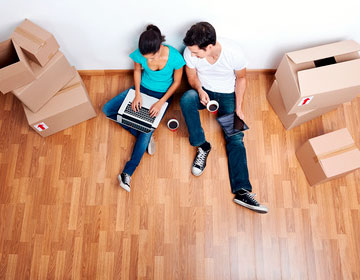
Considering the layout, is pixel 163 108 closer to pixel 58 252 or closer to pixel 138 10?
pixel 138 10

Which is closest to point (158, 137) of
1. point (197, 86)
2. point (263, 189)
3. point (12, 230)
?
point (197, 86)

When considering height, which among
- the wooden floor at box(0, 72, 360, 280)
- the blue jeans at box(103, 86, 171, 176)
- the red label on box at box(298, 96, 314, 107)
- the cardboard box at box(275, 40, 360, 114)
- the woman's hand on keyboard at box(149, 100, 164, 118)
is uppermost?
the cardboard box at box(275, 40, 360, 114)

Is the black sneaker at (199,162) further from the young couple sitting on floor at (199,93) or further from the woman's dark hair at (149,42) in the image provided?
the woman's dark hair at (149,42)

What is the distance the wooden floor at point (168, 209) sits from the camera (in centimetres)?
205

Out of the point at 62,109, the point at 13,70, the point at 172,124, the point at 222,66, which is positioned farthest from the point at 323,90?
the point at 13,70

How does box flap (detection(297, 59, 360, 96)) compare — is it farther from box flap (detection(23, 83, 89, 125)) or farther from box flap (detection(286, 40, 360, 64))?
box flap (detection(23, 83, 89, 125))

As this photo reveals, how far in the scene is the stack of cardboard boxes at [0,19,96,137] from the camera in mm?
1797

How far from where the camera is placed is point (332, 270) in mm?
2021

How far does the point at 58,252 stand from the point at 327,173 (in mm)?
1847

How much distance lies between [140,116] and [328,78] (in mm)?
1205

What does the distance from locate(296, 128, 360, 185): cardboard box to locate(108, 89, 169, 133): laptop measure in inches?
41.0

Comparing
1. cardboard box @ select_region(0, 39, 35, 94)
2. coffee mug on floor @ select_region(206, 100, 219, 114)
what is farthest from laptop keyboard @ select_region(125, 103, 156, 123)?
cardboard box @ select_region(0, 39, 35, 94)

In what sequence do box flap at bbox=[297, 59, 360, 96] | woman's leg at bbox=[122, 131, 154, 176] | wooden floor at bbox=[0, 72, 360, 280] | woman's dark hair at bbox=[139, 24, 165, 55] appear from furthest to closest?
woman's leg at bbox=[122, 131, 154, 176] → wooden floor at bbox=[0, 72, 360, 280] → box flap at bbox=[297, 59, 360, 96] → woman's dark hair at bbox=[139, 24, 165, 55]

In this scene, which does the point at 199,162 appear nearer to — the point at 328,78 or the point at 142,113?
the point at 142,113
